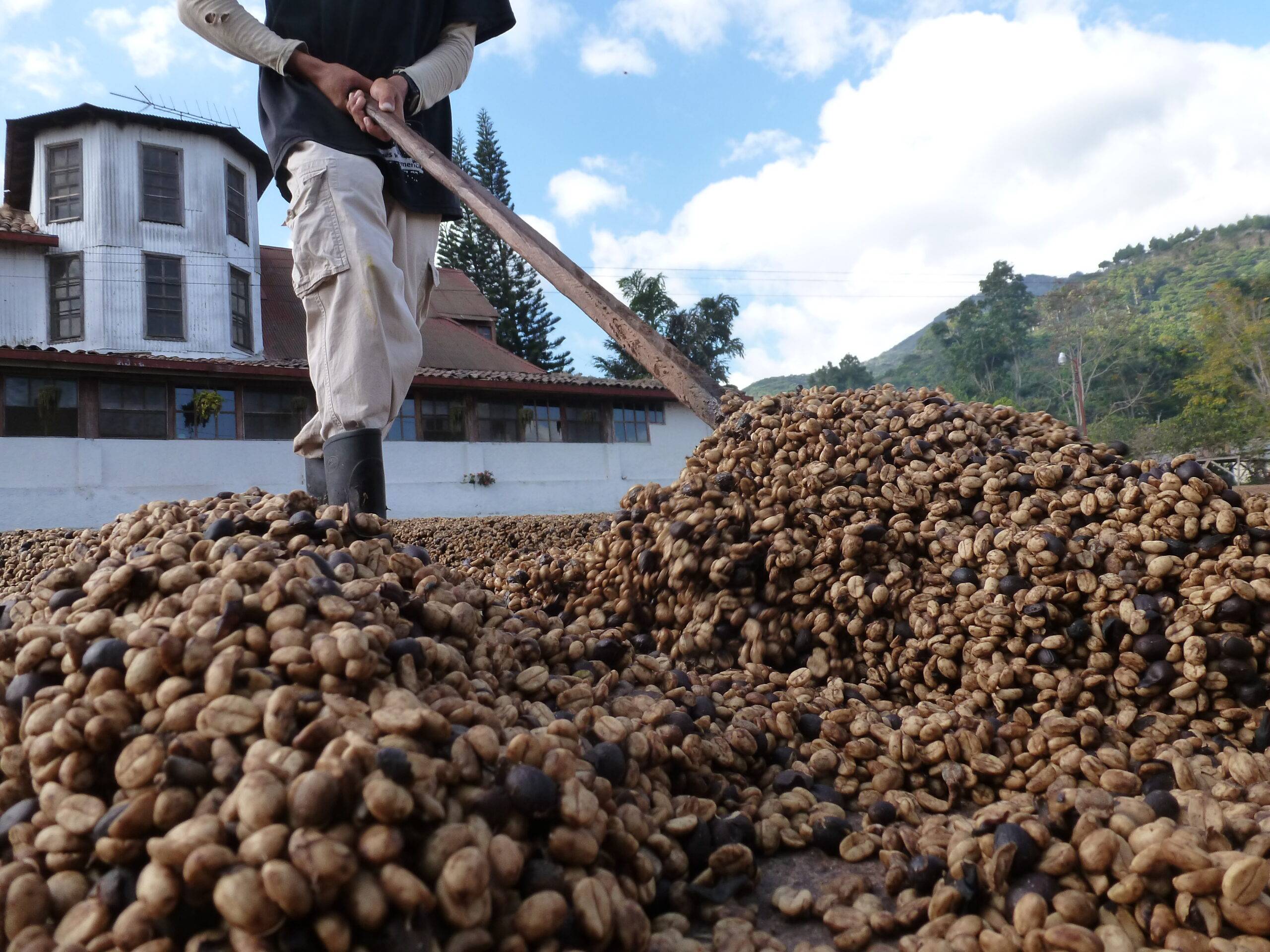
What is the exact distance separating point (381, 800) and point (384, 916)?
0.11m

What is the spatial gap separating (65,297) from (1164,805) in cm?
1592

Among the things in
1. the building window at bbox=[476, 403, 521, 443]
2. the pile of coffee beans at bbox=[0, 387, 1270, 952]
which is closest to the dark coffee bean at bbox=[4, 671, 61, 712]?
the pile of coffee beans at bbox=[0, 387, 1270, 952]

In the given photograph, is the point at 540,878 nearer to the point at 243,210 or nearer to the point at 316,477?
the point at 316,477

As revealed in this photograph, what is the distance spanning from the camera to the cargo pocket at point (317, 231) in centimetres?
240

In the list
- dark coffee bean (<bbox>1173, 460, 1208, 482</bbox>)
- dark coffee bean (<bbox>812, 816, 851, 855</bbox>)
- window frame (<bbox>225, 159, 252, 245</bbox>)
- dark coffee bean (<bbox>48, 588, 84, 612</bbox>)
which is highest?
window frame (<bbox>225, 159, 252, 245</bbox>)

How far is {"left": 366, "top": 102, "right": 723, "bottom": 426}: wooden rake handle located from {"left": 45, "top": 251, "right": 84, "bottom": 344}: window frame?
13145mm

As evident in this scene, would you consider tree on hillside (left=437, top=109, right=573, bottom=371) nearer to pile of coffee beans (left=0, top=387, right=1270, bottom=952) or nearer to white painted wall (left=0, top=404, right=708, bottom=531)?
white painted wall (left=0, top=404, right=708, bottom=531)

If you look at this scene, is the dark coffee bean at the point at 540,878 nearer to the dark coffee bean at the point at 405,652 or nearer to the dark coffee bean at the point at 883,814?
the dark coffee bean at the point at 405,652

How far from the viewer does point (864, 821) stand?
1.35 meters

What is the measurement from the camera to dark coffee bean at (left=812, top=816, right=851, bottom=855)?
128 cm

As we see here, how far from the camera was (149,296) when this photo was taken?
13289 mm

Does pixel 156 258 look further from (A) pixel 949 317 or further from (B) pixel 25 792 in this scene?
(A) pixel 949 317

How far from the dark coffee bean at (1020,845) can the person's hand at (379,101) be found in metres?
2.55

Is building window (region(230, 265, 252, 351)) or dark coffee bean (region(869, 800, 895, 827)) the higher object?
building window (region(230, 265, 252, 351))
